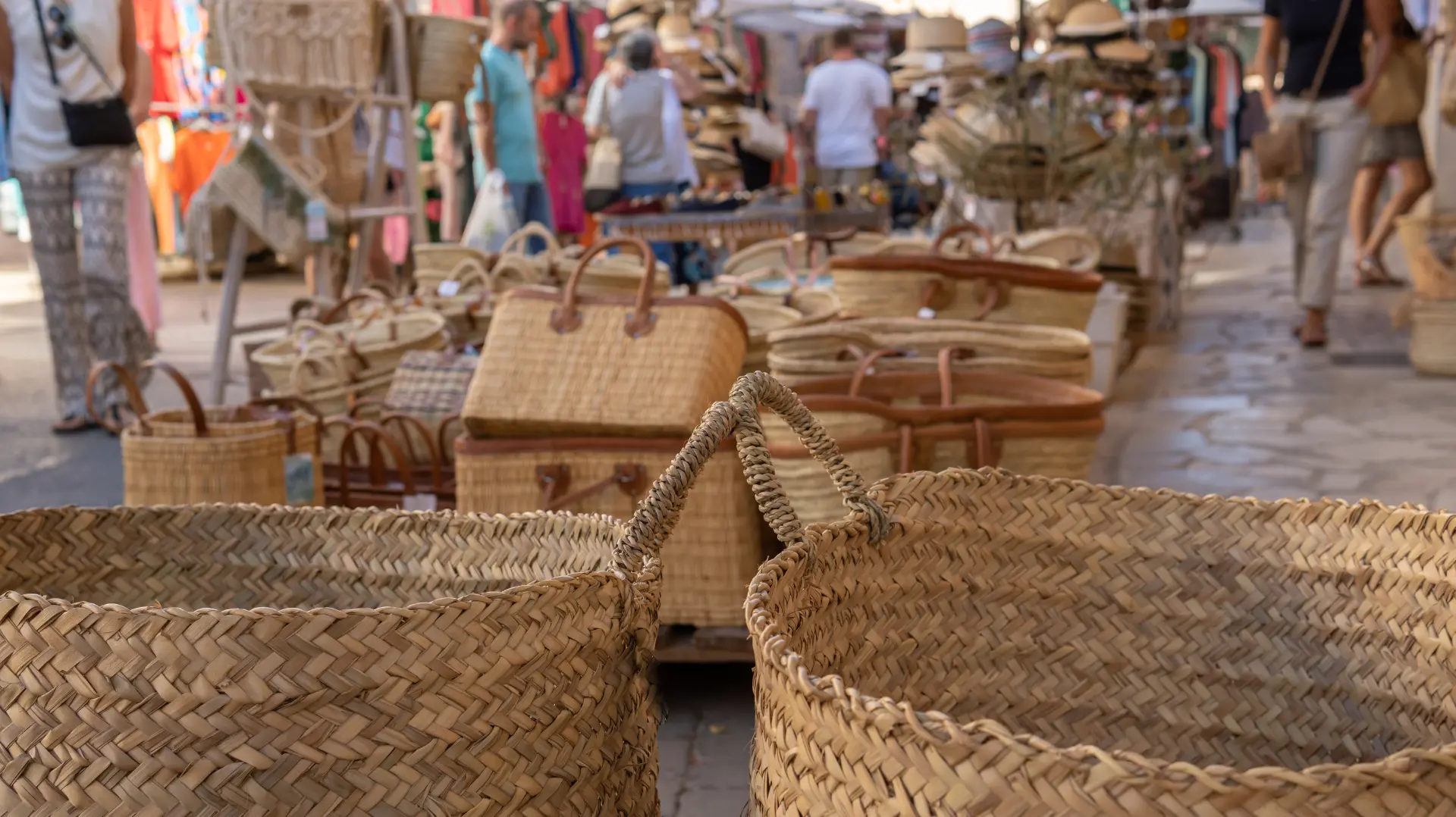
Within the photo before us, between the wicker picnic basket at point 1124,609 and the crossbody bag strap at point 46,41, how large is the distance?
4229 mm

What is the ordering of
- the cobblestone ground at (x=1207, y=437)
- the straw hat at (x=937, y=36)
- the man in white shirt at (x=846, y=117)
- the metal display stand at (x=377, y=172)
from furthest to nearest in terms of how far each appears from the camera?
the straw hat at (x=937, y=36)
the man in white shirt at (x=846, y=117)
the metal display stand at (x=377, y=172)
the cobblestone ground at (x=1207, y=437)

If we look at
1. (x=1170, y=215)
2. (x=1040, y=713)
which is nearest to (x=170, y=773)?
(x=1040, y=713)

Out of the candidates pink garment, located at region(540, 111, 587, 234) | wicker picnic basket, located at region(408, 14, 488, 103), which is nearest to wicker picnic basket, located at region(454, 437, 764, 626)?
wicker picnic basket, located at region(408, 14, 488, 103)

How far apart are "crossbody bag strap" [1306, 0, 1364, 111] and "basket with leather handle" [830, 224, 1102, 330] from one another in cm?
294

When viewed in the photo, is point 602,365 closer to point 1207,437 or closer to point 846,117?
point 1207,437

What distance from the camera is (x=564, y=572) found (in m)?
1.38

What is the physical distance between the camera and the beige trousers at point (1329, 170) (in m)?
5.64

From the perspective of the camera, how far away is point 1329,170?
18.6 feet

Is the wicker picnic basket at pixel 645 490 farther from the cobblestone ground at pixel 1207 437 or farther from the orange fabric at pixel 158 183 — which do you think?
the orange fabric at pixel 158 183

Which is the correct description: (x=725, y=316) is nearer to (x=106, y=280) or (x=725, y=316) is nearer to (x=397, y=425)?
(x=397, y=425)

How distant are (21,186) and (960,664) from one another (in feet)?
14.3

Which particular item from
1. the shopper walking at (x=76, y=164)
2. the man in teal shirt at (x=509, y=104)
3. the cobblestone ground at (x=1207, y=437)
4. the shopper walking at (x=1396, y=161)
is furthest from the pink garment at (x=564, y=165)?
the shopper walking at (x=1396, y=161)

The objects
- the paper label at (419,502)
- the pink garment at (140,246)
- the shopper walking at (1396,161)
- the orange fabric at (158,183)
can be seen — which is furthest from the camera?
the orange fabric at (158,183)

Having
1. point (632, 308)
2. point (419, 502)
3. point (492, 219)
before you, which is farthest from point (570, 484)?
point (492, 219)
